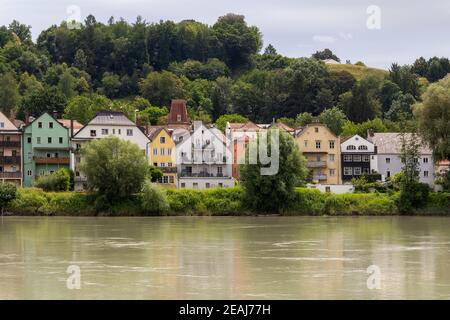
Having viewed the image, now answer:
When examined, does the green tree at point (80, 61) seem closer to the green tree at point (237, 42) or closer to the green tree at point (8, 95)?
the green tree at point (237, 42)

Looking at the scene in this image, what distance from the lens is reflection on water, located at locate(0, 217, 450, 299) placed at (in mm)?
31562

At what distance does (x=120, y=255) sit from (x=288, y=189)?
3082 cm

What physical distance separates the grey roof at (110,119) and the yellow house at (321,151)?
14860 millimetres

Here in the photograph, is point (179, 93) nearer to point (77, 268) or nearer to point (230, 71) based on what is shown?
point (230, 71)

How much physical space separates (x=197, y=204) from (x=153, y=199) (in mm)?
3680

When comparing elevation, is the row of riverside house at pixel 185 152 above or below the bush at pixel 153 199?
above

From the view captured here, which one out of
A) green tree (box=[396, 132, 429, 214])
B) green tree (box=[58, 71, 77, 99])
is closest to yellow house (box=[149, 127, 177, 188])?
green tree (box=[396, 132, 429, 214])

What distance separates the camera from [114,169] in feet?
232

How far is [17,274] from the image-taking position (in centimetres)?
3572

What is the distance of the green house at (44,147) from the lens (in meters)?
82.6

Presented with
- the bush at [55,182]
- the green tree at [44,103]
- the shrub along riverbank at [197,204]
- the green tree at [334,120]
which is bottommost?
the shrub along riverbank at [197,204]

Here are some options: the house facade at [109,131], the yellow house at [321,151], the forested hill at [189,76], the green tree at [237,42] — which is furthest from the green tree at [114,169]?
the green tree at [237,42]

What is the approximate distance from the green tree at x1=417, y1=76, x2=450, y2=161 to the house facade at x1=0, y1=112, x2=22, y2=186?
107 ft

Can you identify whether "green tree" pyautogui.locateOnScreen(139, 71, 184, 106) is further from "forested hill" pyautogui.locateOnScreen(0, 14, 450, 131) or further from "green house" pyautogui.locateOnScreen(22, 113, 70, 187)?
"green house" pyautogui.locateOnScreen(22, 113, 70, 187)
